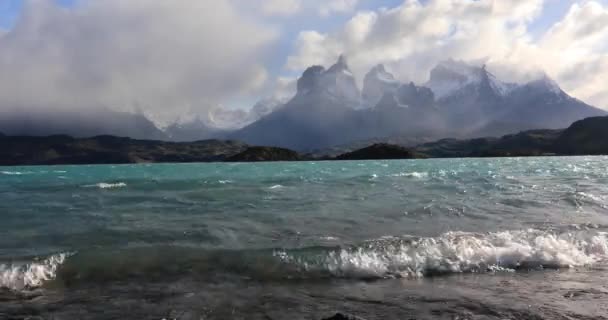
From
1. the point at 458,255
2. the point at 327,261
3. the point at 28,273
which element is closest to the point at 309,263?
the point at 327,261

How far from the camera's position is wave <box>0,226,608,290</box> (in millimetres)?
15250

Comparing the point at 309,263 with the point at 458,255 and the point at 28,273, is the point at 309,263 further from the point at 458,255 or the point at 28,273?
the point at 28,273

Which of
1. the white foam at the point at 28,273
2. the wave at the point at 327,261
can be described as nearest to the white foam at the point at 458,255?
the wave at the point at 327,261

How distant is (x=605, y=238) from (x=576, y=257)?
13.0 feet

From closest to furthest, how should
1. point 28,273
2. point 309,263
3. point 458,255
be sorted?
point 28,273
point 309,263
point 458,255

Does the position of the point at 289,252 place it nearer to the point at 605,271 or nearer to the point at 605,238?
the point at 605,271

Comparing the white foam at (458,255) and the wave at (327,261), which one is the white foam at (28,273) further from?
the white foam at (458,255)

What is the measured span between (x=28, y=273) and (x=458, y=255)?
1557 centimetres

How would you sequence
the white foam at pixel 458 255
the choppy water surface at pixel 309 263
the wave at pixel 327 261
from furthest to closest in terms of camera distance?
the white foam at pixel 458 255, the wave at pixel 327 261, the choppy water surface at pixel 309 263

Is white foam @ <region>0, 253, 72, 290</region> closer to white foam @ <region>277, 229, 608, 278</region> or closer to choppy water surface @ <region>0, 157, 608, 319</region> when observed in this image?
choppy water surface @ <region>0, 157, 608, 319</region>

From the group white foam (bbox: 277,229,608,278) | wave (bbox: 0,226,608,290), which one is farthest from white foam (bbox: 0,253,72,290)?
white foam (bbox: 277,229,608,278)

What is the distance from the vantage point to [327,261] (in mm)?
16250

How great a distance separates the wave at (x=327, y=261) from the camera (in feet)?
50.0

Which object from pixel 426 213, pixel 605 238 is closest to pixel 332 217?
pixel 426 213
